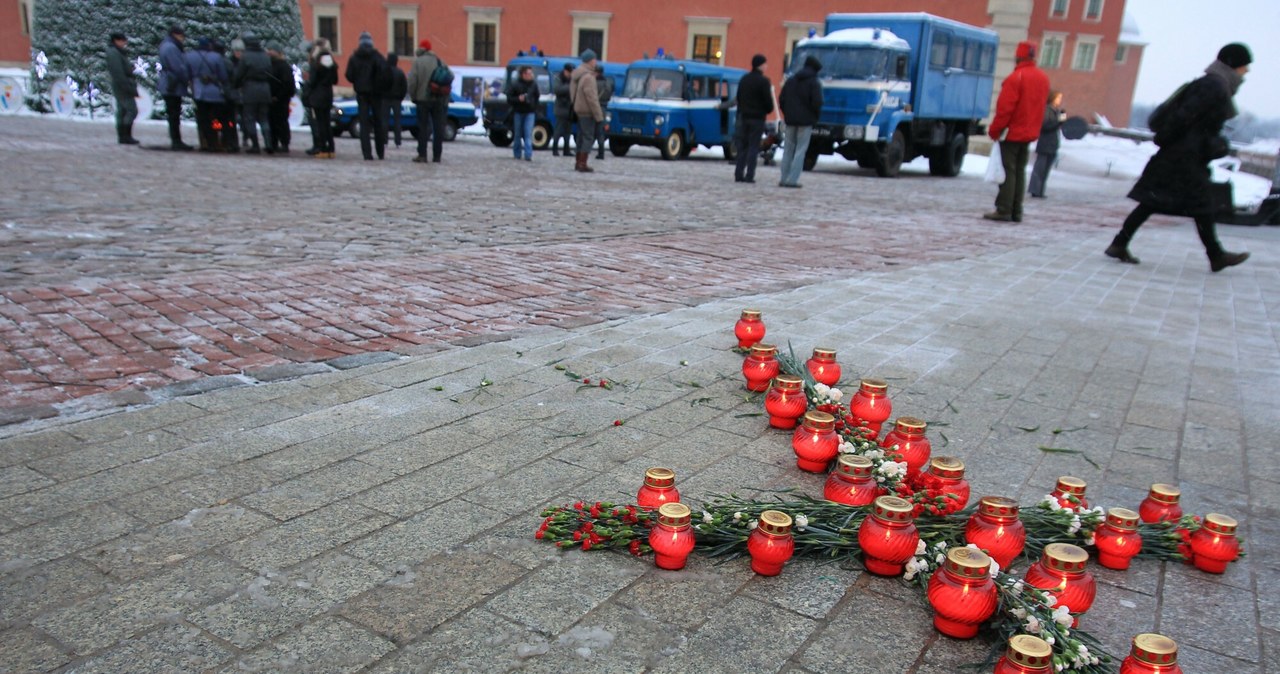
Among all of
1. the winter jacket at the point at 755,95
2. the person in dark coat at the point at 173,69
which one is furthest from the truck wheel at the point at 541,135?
the person in dark coat at the point at 173,69

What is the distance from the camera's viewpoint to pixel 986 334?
17.0 ft

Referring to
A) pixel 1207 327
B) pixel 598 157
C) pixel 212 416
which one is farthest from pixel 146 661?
pixel 598 157

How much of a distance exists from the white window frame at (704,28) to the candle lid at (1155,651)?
1503 inches

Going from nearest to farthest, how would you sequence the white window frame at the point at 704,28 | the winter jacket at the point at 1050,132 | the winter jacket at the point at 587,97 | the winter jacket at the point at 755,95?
the winter jacket at the point at 755,95, the winter jacket at the point at 587,97, the winter jacket at the point at 1050,132, the white window frame at the point at 704,28

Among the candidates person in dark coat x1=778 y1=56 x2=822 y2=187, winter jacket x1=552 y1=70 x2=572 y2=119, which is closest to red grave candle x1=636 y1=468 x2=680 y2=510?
person in dark coat x1=778 y1=56 x2=822 y2=187

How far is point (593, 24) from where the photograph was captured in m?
38.0

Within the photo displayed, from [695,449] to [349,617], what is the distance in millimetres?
1439

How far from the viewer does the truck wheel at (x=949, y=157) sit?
21.9 meters

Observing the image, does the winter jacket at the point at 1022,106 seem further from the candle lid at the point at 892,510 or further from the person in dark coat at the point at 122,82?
the person in dark coat at the point at 122,82

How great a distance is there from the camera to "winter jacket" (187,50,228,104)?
14281mm

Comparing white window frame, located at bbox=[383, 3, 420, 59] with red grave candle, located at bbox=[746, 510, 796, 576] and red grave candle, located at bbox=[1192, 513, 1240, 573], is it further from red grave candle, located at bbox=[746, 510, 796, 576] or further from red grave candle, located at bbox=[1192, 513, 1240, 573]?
red grave candle, located at bbox=[1192, 513, 1240, 573]

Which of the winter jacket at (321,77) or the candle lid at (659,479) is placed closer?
the candle lid at (659,479)

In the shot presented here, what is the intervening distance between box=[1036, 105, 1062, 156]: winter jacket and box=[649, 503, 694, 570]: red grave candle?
15.7 metres

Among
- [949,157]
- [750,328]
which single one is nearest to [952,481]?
[750,328]
